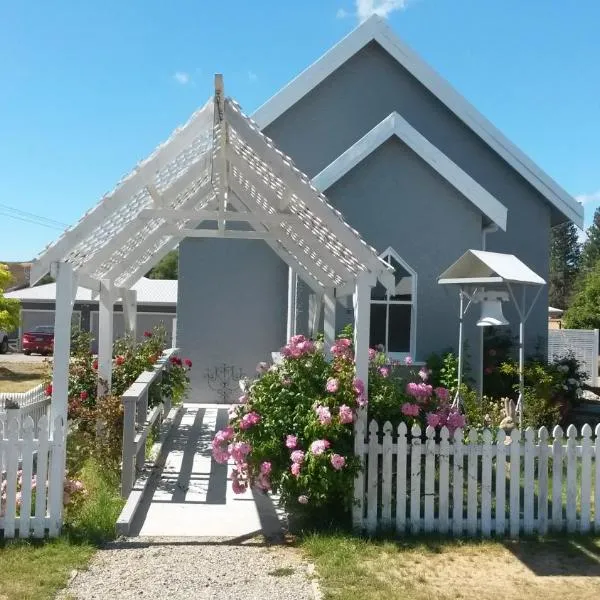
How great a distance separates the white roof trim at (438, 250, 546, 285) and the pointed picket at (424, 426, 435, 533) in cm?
290

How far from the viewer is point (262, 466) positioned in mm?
6395

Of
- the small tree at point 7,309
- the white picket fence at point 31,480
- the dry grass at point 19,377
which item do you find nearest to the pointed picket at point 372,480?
the white picket fence at point 31,480

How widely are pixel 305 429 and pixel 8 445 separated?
2.58 metres

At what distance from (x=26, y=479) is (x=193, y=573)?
1.72 metres

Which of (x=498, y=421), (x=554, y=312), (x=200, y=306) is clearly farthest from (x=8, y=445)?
(x=554, y=312)

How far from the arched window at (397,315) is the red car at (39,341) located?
76.4 feet

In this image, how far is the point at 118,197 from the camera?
20.2 ft

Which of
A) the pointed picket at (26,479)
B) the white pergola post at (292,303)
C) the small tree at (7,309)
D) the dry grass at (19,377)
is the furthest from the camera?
the small tree at (7,309)

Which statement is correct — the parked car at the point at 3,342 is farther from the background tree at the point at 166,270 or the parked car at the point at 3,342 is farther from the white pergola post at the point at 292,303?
the background tree at the point at 166,270

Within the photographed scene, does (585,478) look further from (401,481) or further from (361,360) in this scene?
(361,360)

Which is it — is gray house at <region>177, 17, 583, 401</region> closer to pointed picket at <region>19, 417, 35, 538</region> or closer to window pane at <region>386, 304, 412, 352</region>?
window pane at <region>386, 304, 412, 352</region>

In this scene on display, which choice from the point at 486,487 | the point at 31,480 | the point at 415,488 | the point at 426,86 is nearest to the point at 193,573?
the point at 31,480

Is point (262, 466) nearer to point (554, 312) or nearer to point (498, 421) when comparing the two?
point (498, 421)

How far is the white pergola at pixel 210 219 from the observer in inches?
243
